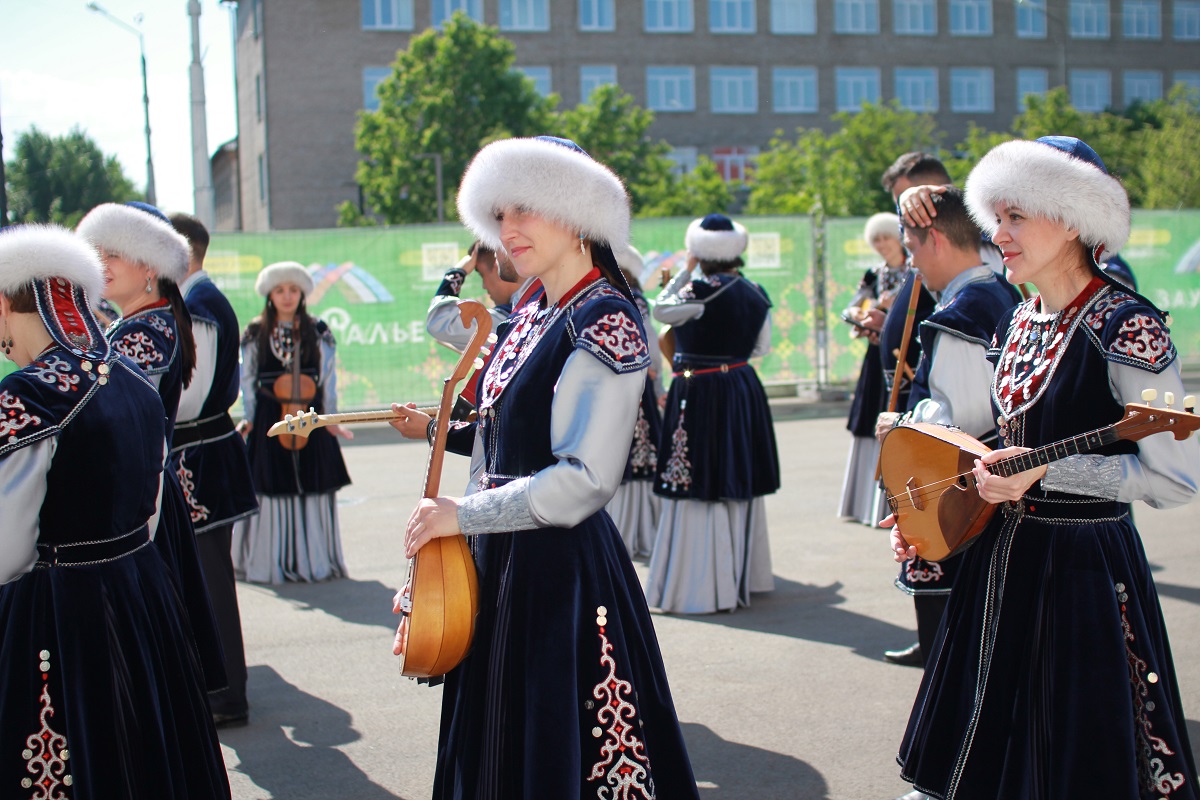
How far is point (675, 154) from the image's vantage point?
45156 mm

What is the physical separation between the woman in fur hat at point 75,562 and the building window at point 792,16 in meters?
45.4

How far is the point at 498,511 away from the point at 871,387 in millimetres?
6001

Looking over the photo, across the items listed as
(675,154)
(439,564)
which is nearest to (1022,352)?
(439,564)

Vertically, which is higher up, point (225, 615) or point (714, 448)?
point (714, 448)

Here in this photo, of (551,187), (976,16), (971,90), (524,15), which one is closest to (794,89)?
(971,90)

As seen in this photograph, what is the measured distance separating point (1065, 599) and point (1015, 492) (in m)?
0.31

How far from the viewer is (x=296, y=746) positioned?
185 inches

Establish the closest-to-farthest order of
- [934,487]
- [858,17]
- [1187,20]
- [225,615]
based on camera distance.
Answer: [934,487] → [225,615] → [858,17] → [1187,20]

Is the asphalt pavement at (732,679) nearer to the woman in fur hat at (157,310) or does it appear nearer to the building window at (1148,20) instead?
the woman in fur hat at (157,310)

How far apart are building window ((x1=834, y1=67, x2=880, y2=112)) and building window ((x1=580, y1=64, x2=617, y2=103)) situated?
372 inches

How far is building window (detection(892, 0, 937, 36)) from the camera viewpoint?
4694 cm

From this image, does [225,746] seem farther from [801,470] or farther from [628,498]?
[801,470]

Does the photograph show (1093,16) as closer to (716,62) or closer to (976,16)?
(976,16)

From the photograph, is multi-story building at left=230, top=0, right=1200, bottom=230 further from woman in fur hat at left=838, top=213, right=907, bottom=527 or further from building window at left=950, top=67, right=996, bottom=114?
woman in fur hat at left=838, top=213, right=907, bottom=527
